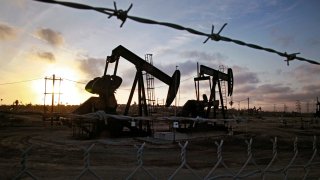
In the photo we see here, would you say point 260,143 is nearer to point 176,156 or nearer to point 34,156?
point 176,156

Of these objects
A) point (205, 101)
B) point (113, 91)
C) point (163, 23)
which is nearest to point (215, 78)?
point (205, 101)

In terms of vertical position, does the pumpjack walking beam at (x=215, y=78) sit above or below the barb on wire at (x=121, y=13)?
above

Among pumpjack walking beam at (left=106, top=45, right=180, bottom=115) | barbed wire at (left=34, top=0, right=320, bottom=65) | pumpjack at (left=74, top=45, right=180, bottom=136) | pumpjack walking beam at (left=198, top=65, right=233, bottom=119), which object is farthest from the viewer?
pumpjack walking beam at (left=198, top=65, right=233, bottom=119)

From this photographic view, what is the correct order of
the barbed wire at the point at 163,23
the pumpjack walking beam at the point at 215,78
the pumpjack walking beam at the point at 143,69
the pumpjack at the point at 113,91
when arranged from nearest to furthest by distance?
the barbed wire at the point at 163,23 → the pumpjack at the point at 113,91 → the pumpjack walking beam at the point at 143,69 → the pumpjack walking beam at the point at 215,78

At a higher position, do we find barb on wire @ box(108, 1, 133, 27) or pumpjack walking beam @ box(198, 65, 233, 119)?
pumpjack walking beam @ box(198, 65, 233, 119)

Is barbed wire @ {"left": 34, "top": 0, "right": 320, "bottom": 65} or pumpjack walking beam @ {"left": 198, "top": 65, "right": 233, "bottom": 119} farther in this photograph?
pumpjack walking beam @ {"left": 198, "top": 65, "right": 233, "bottom": 119}

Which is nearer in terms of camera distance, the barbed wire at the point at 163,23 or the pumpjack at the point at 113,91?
the barbed wire at the point at 163,23

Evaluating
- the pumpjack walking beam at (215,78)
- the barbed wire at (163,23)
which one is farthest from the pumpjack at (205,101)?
the barbed wire at (163,23)

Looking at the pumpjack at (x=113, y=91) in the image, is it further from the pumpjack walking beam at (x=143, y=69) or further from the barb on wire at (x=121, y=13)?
the barb on wire at (x=121, y=13)

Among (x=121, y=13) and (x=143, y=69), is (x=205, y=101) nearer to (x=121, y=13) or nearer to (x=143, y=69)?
(x=143, y=69)

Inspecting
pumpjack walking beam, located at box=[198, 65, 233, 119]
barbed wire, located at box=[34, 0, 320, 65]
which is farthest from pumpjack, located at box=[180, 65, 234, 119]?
barbed wire, located at box=[34, 0, 320, 65]

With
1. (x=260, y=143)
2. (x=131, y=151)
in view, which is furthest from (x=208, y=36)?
(x=260, y=143)

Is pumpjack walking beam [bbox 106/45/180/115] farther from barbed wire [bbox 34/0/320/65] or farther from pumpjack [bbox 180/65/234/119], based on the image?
barbed wire [bbox 34/0/320/65]

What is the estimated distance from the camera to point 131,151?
16094 mm
